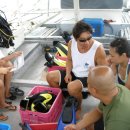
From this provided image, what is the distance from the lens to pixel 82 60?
2.28 meters

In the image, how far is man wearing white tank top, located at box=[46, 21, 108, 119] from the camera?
2133 millimetres

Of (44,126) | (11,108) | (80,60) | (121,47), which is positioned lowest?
(11,108)

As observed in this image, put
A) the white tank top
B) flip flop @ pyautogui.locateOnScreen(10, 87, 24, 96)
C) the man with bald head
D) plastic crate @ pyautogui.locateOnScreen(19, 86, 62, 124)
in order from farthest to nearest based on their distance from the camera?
flip flop @ pyautogui.locateOnScreen(10, 87, 24, 96) → the white tank top → plastic crate @ pyautogui.locateOnScreen(19, 86, 62, 124) → the man with bald head

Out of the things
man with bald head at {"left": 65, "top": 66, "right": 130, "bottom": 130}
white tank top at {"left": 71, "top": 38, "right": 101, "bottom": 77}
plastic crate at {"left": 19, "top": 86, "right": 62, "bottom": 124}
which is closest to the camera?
man with bald head at {"left": 65, "top": 66, "right": 130, "bottom": 130}

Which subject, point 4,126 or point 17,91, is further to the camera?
point 17,91

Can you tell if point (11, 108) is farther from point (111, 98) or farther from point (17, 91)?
point (111, 98)

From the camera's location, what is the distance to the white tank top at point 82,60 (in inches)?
87.6

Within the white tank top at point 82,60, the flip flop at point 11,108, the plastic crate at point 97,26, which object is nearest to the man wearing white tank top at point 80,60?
the white tank top at point 82,60

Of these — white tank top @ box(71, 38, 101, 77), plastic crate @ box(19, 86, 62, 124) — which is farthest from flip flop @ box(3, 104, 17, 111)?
white tank top @ box(71, 38, 101, 77)

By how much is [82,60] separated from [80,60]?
0.08 ft

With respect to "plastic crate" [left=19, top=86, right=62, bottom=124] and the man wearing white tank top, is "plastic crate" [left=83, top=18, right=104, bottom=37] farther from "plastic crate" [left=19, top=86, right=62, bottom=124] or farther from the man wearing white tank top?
"plastic crate" [left=19, top=86, right=62, bottom=124]

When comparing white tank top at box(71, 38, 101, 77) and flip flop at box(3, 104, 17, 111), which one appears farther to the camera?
flip flop at box(3, 104, 17, 111)

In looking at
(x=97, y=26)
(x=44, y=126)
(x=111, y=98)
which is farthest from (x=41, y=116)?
(x=97, y=26)

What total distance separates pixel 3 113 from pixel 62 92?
0.68m
